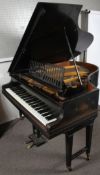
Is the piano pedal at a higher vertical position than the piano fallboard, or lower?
lower

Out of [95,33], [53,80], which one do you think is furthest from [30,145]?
[95,33]

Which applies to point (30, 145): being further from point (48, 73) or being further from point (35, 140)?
point (48, 73)

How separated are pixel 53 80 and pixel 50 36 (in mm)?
565

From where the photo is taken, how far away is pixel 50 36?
200 cm

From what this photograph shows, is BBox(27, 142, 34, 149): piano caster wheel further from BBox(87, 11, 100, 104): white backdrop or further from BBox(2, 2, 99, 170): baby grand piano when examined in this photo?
BBox(87, 11, 100, 104): white backdrop

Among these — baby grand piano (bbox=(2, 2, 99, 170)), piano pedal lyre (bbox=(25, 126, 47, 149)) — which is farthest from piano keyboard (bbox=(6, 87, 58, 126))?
piano pedal lyre (bbox=(25, 126, 47, 149))

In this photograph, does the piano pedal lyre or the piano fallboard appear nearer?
the piano fallboard

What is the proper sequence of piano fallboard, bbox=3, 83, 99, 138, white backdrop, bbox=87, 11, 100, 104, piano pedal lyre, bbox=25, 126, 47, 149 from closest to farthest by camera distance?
piano fallboard, bbox=3, 83, 99, 138
piano pedal lyre, bbox=25, 126, 47, 149
white backdrop, bbox=87, 11, 100, 104

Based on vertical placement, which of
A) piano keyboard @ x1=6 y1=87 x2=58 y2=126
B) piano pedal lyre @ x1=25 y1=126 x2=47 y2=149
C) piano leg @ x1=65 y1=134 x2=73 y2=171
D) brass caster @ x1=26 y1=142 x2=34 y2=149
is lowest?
brass caster @ x1=26 y1=142 x2=34 y2=149

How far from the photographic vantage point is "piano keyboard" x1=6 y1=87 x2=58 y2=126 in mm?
1547

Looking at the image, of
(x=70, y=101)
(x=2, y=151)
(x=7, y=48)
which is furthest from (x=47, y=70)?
(x=2, y=151)

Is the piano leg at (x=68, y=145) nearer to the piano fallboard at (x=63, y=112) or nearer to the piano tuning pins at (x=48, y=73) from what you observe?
the piano fallboard at (x=63, y=112)

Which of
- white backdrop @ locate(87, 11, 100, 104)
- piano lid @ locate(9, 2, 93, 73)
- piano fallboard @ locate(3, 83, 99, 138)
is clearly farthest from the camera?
white backdrop @ locate(87, 11, 100, 104)

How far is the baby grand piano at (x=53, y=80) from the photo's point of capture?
60.3 inches
